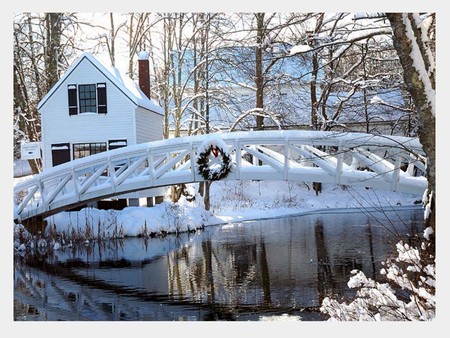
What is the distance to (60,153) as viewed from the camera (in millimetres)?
9375

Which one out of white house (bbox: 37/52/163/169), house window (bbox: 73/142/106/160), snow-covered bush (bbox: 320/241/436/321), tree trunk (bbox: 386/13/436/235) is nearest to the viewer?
tree trunk (bbox: 386/13/436/235)

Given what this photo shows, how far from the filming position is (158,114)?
10391mm

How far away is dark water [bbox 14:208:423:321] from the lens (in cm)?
533

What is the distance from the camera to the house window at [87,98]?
9.86 m

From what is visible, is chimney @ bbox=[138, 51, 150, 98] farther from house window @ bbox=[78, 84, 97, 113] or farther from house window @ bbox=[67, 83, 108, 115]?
house window @ bbox=[78, 84, 97, 113]

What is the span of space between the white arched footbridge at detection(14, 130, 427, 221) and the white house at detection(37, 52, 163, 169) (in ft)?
2.26

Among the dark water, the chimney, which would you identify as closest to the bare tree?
the chimney

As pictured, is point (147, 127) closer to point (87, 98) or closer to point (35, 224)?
point (87, 98)

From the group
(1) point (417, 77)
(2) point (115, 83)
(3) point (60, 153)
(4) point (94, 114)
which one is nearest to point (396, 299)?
(1) point (417, 77)

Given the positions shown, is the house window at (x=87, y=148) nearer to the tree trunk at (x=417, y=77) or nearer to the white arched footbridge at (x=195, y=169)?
the white arched footbridge at (x=195, y=169)

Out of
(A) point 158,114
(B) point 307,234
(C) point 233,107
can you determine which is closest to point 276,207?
(B) point 307,234

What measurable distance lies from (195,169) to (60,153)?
2.59 m

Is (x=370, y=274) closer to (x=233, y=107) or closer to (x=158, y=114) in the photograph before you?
(x=233, y=107)

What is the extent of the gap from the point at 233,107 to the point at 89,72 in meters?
2.53
